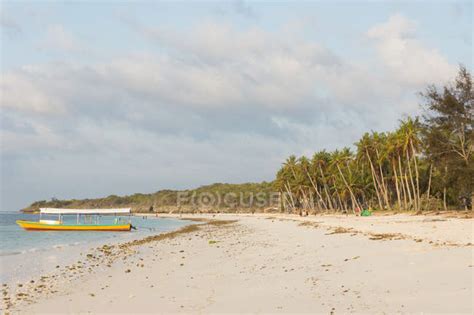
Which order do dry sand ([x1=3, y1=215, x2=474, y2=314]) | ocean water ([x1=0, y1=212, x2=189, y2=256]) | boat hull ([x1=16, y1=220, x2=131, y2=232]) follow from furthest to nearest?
boat hull ([x1=16, y1=220, x2=131, y2=232])
ocean water ([x1=0, y1=212, x2=189, y2=256])
dry sand ([x1=3, y1=215, x2=474, y2=314])

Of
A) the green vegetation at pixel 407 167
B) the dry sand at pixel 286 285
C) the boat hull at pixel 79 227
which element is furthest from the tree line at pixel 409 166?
the boat hull at pixel 79 227

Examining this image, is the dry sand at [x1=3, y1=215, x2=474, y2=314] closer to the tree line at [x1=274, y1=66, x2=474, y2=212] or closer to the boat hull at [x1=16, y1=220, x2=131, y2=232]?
the tree line at [x1=274, y1=66, x2=474, y2=212]

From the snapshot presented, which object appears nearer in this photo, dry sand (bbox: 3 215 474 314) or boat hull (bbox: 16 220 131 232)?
dry sand (bbox: 3 215 474 314)

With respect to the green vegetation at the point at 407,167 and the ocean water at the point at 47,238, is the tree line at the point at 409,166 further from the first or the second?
the ocean water at the point at 47,238

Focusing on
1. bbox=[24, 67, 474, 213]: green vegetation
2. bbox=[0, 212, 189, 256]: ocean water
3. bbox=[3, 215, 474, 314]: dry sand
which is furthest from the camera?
bbox=[24, 67, 474, 213]: green vegetation

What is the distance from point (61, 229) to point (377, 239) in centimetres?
5442

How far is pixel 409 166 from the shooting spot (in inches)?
2773

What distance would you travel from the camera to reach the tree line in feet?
145

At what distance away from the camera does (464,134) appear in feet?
145

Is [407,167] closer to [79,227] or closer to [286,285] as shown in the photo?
[79,227]

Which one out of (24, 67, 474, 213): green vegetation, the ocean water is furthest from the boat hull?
(24, 67, 474, 213): green vegetation

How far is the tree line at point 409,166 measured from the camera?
44.1m

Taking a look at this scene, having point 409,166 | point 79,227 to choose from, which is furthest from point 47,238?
point 409,166

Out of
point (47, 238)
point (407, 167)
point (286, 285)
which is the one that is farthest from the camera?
point (407, 167)
